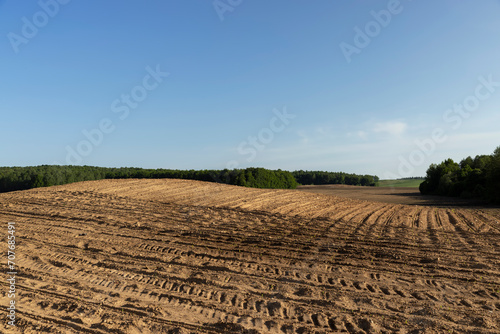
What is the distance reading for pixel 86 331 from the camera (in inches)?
173

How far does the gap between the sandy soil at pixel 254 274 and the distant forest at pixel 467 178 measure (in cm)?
947

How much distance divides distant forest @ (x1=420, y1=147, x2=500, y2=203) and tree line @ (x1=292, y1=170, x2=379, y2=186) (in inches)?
1459

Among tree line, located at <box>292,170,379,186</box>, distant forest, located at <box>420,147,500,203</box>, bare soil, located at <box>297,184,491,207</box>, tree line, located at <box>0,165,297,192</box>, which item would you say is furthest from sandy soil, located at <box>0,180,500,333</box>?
tree line, located at <box>292,170,379,186</box>

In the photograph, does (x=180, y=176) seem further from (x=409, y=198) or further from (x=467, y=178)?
(x=467, y=178)

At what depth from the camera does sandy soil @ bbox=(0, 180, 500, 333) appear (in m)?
4.71

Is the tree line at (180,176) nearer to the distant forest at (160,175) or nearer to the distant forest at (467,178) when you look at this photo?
the distant forest at (160,175)

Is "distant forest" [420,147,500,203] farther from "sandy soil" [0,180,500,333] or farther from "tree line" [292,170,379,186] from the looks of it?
"tree line" [292,170,379,186]

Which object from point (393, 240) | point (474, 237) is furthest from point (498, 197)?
point (393, 240)

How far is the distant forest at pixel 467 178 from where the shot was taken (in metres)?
21.0

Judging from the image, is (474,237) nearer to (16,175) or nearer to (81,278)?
(81,278)

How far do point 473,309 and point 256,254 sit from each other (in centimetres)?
464

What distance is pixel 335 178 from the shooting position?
72750mm

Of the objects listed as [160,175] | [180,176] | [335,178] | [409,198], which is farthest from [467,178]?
[335,178]

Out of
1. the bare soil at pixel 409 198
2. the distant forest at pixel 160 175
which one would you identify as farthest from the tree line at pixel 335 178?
the bare soil at pixel 409 198
